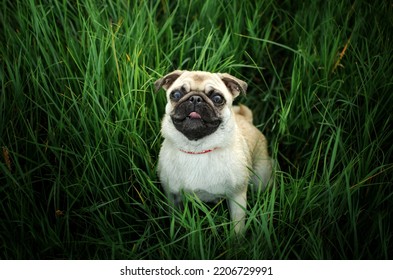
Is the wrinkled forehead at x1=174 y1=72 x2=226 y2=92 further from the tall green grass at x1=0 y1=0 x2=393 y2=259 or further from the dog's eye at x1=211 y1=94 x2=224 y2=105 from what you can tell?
the tall green grass at x1=0 y1=0 x2=393 y2=259

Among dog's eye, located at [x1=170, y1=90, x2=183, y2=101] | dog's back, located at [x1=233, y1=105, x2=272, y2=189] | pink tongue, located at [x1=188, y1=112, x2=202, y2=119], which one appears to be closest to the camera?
pink tongue, located at [x1=188, y1=112, x2=202, y2=119]

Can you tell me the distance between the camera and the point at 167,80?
2.67 metres

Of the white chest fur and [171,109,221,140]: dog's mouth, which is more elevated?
[171,109,221,140]: dog's mouth

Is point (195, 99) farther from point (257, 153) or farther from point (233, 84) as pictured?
point (257, 153)

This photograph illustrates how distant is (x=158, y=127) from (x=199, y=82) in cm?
60

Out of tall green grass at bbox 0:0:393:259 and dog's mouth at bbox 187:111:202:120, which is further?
tall green grass at bbox 0:0:393:259

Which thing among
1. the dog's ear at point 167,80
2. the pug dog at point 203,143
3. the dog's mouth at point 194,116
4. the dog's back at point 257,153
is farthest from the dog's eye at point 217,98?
the dog's back at point 257,153

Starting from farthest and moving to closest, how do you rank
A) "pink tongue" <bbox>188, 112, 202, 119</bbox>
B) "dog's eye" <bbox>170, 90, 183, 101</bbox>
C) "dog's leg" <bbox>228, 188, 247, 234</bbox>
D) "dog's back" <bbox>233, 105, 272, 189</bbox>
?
1. "dog's back" <bbox>233, 105, 272, 189</bbox>
2. "dog's leg" <bbox>228, 188, 247, 234</bbox>
3. "dog's eye" <bbox>170, 90, 183, 101</bbox>
4. "pink tongue" <bbox>188, 112, 202, 119</bbox>

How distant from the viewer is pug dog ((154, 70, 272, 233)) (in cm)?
246

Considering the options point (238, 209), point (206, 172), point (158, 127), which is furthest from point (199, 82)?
point (238, 209)

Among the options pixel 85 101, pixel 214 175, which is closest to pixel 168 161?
pixel 214 175

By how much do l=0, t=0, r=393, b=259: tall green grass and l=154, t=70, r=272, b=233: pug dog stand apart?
0.41 feet

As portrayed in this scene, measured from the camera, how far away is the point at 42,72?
2930 mm

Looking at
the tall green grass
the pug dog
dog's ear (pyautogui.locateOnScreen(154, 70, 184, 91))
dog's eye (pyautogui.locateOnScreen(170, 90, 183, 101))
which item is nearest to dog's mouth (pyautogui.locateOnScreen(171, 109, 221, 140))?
the pug dog
